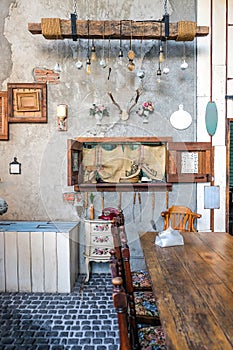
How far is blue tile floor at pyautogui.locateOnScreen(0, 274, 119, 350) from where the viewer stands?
2326 millimetres

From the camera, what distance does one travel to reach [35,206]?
3828 mm

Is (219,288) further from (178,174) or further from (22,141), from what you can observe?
(22,141)

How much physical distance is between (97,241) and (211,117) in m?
2.04

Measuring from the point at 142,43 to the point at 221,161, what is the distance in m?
1.77

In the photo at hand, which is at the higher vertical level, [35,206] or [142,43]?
[142,43]

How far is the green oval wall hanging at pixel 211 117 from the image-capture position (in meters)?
3.72

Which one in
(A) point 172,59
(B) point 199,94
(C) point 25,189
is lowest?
(C) point 25,189

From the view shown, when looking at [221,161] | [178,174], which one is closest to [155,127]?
[178,174]

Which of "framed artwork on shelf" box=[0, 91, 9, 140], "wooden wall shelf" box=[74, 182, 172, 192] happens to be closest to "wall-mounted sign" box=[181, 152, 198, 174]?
"wooden wall shelf" box=[74, 182, 172, 192]

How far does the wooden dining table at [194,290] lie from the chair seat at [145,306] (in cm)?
28

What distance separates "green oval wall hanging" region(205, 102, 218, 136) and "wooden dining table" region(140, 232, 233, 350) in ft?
5.38

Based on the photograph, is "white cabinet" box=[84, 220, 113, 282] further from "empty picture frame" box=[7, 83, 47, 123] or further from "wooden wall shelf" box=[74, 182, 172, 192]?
"empty picture frame" box=[7, 83, 47, 123]

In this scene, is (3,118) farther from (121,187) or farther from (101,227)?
(101,227)

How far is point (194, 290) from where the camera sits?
1580 mm
